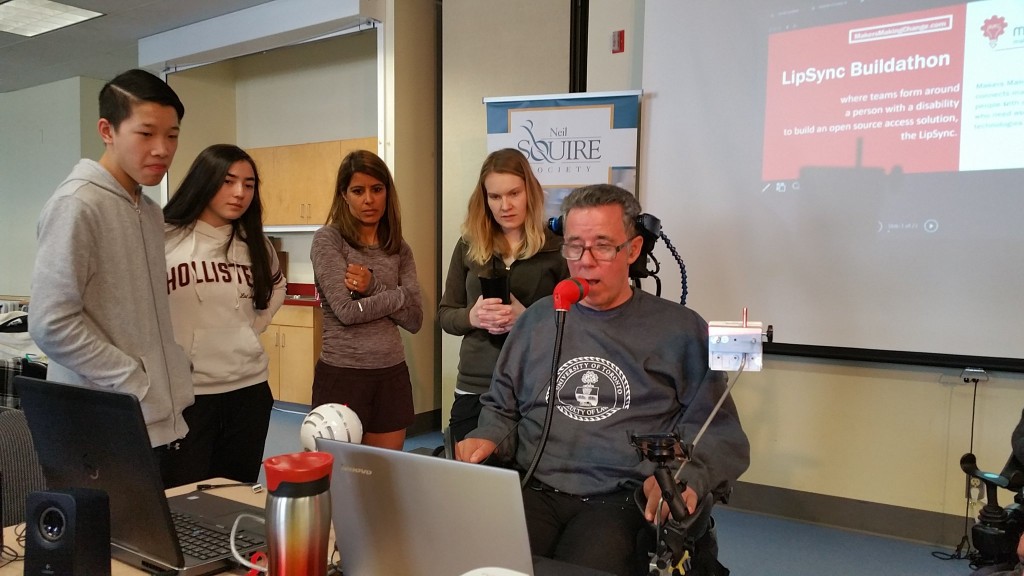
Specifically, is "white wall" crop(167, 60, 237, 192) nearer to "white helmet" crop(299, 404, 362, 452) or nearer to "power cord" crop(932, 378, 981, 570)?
"white helmet" crop(299, 404, 362, 452)

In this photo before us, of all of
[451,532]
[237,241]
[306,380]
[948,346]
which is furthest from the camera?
[306,380]

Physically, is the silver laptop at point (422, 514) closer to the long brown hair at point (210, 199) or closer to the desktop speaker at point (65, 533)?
the desktop speaker at point (65, 533)

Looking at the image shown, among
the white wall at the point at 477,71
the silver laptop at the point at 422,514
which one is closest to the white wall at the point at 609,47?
the white wall at the point at 477,71

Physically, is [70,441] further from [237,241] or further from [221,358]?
[237,241]

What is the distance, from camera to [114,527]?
1041mm

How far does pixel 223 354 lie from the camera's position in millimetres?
1886

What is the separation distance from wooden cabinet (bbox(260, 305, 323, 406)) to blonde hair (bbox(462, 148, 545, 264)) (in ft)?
Result: 9.88

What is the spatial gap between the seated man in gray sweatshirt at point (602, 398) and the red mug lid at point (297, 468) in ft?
2.02

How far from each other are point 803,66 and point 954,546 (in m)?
2.17

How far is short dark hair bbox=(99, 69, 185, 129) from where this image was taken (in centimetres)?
155

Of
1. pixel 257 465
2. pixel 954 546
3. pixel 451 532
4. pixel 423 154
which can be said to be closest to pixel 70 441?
pixel 451 532

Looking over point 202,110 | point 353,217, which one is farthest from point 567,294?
point 202,110

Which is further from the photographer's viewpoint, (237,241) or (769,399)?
(769,399)

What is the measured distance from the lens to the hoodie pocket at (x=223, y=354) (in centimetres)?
185
